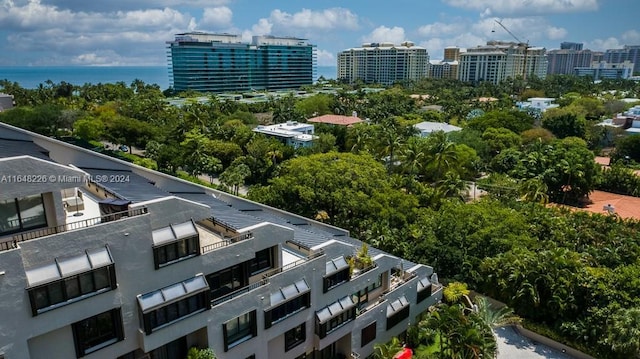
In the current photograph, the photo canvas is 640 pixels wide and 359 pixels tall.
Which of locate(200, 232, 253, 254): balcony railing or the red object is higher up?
locate(200, 232, 253, 254): balcony railing

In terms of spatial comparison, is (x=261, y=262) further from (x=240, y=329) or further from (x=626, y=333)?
(x=626, y=333)

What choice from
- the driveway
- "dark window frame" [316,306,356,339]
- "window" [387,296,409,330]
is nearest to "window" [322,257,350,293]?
"dark window frame" [316,306,356,339]

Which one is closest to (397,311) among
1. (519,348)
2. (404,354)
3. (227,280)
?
(404,354)

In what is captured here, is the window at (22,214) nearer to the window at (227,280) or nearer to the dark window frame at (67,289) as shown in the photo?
the dark window frame at (67,289)

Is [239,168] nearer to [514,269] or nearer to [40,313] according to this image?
[514,269]

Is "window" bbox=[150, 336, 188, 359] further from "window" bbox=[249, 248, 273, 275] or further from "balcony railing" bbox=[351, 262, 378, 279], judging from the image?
"balcony railing" bbox=[351, 262, 378, 279]

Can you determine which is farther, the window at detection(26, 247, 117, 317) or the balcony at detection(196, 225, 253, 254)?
the balcony at detection(196, 225, 253, 254)

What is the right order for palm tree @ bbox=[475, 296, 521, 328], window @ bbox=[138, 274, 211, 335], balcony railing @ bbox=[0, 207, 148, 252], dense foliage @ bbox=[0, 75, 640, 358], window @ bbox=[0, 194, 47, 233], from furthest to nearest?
dense foliage @ bbox=[0, 75, 640, 358] < palm tree @ bbox=[475, 296, 521, 328] < window @ bbox=[138, 274, 211, 335] < window @ bbox=[0, 194, 47, 233] < balcony railing @ bbox=[0, 207, 148, 252]

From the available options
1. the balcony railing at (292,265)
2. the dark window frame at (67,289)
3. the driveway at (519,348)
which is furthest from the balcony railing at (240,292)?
the driveway at (519,348)

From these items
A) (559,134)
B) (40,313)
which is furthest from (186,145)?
(559,134)
